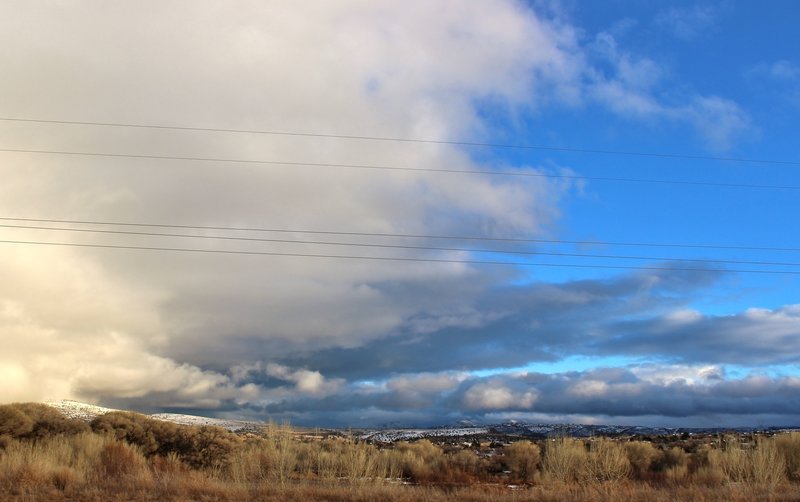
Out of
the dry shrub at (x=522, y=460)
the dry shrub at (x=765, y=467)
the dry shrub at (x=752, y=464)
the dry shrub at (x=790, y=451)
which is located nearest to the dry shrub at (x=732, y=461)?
the dry shrub at (x=752, y=464)

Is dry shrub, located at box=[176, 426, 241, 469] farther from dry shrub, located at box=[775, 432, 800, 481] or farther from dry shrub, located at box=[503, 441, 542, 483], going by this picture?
dry shrub, located at box=[775, 432, 800, 481]

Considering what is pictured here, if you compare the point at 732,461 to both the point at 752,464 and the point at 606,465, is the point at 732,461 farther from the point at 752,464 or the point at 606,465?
the point at 606,465

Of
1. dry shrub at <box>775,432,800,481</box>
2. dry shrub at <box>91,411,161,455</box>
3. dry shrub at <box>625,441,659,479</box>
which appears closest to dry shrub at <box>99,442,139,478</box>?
dry shrub at <box>91,411,161,455</box>

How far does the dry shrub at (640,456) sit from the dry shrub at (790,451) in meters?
10.4

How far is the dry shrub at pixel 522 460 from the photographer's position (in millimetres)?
55406

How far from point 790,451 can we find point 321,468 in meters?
35.5

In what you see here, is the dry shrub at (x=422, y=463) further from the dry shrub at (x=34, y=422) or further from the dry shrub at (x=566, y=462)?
the dry shrub at (x=34, y=422)

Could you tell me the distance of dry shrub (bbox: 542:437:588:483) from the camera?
148 ft

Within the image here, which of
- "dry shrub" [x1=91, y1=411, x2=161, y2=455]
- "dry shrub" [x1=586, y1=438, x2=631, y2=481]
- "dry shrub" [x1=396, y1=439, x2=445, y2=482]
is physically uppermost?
"dry shrub" [x1=91, y1=411, x2=161, y2=455]

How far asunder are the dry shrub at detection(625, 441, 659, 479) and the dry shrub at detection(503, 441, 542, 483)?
25.5ft

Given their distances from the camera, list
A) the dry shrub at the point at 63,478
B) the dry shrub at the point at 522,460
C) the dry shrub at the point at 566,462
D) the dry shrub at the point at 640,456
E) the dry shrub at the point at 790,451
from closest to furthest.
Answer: the dry shrub at the point at 63,478 < the dry shrub at the point at 566,462 < the dry shrub at the point at 790,451 < the dry shrub at the point at 522,460 < the dry shrub at the point at 640,456

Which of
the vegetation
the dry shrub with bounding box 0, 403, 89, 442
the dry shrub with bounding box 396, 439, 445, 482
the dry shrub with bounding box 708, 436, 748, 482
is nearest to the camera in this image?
the vegetation

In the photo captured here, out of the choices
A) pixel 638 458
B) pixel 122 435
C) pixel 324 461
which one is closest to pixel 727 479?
pixel 638 458

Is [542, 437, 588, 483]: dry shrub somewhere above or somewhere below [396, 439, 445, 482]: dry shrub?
above
